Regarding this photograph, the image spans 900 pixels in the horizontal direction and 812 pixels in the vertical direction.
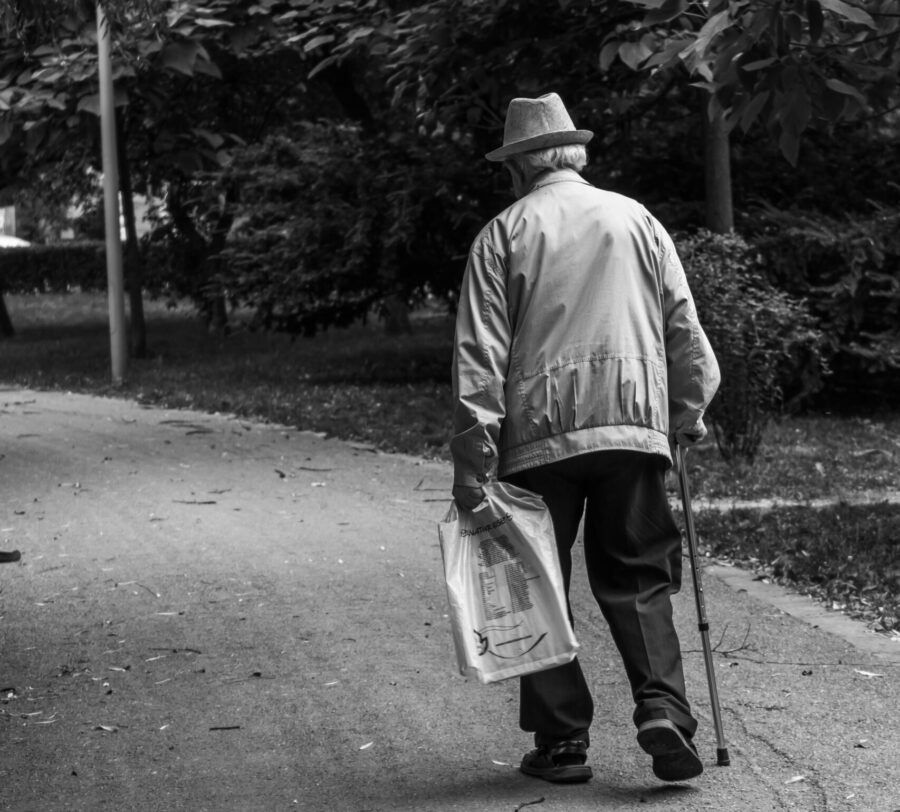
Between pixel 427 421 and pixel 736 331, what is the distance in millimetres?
3904

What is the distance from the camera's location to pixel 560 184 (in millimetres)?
4375

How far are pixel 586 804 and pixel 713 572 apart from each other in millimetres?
3280

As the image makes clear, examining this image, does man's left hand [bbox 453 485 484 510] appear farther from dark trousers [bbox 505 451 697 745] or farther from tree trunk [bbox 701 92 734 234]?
tree trunk [bbox 701 92 734 234]

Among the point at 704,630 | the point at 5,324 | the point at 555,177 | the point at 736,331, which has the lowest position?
the point at 5,324

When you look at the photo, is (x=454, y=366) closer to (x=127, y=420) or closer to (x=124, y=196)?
(x=127, y=420)

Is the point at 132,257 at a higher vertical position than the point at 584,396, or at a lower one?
lower

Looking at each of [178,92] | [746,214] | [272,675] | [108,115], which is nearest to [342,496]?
[272,675]

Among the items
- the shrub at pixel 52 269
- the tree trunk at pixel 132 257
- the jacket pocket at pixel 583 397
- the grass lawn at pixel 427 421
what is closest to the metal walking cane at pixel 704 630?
the jacket pocket at pixel 583 397

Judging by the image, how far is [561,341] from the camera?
423cm

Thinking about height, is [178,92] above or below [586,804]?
above

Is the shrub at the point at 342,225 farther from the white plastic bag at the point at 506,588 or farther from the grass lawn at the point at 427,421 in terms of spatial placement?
the white plastic bag at the point at 506,588

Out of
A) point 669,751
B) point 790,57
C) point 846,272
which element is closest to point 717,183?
point 846,272

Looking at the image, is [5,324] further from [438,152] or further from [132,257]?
[438,152]

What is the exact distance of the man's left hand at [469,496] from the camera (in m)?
4.19
